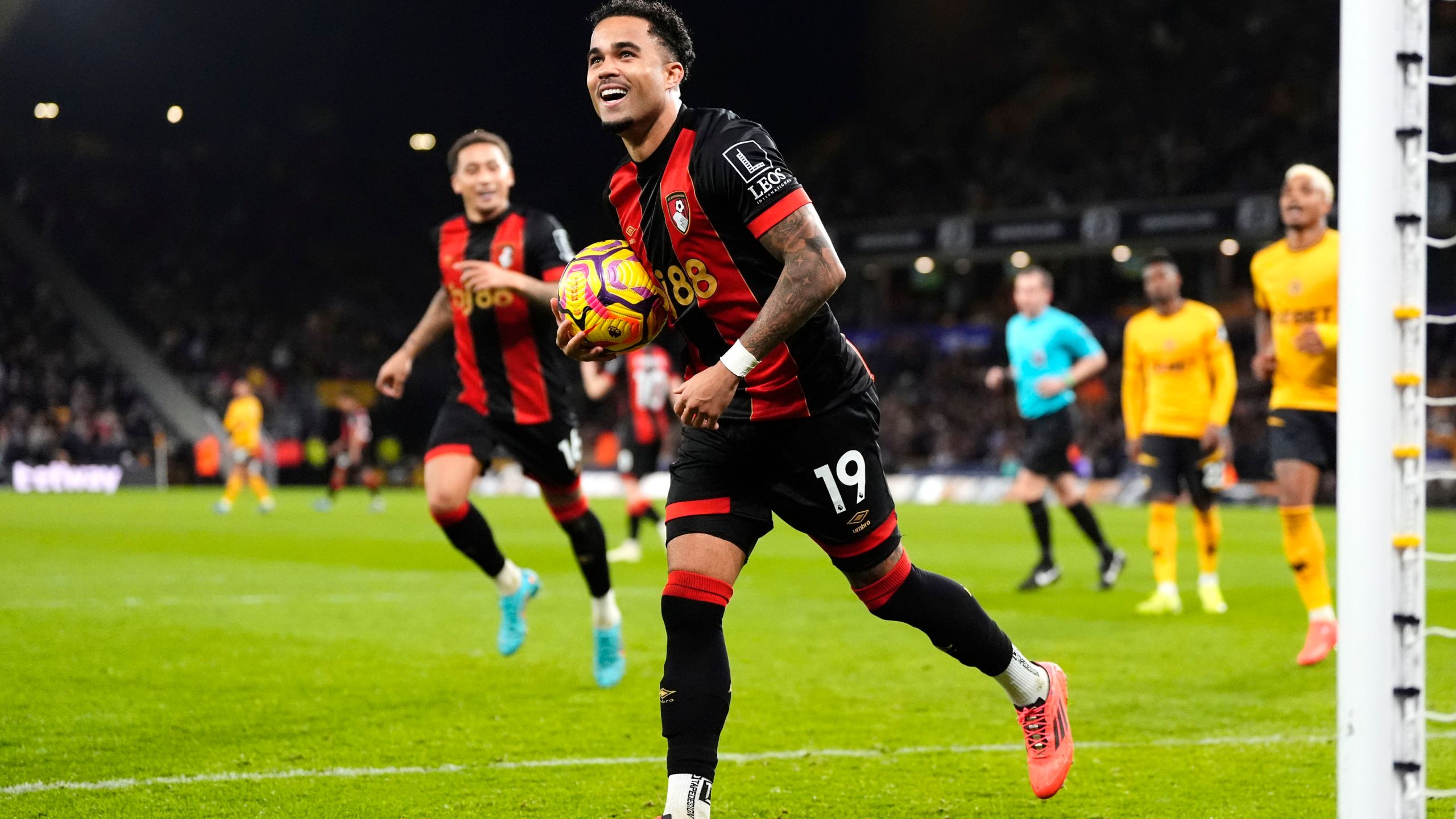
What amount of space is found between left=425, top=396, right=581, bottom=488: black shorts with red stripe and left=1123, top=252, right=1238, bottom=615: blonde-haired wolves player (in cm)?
438

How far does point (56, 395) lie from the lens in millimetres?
32625

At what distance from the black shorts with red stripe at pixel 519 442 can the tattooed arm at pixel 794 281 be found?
125 inches

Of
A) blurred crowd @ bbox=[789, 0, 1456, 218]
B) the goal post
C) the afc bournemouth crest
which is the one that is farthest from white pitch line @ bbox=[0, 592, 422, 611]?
blurred crowd @ bbox=[789, 0, 1456, 218]

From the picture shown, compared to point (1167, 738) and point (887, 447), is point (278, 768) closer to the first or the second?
point (1167, 738)

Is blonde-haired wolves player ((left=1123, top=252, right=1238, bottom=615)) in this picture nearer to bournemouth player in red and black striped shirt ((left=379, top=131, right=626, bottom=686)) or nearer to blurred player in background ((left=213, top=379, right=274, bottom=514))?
bournemouth player in red and black striped shirt ((left=379, top=131, right=626, bottom=686))

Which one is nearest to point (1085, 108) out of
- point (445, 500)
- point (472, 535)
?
point (472, 535)

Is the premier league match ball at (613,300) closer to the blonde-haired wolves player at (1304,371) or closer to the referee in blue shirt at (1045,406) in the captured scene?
the blonde-haired wolves player at (1304,371)

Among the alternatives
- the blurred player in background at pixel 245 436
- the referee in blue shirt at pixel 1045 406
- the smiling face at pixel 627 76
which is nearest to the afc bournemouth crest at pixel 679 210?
the smiling face at pixel 627 76

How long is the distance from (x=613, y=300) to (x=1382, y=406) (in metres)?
1.89

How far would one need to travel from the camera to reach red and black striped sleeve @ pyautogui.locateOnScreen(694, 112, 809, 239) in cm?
343

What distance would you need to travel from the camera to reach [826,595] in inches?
402

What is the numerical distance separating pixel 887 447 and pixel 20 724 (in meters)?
31.8

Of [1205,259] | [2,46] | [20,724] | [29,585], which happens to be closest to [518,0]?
[2,46]

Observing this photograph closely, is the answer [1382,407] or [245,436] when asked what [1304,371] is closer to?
[1382,407]
